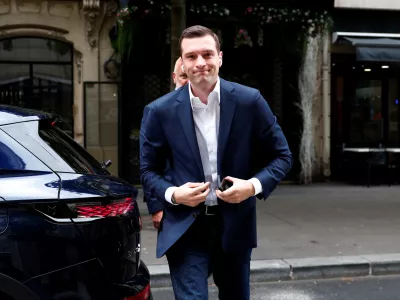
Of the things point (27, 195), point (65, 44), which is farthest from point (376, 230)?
point (65, 44)

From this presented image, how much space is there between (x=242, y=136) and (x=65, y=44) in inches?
405

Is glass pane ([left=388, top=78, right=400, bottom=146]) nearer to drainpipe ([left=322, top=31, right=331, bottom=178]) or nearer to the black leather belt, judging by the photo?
drainpipe ([left=322, top=31, right=331, bottom=178])

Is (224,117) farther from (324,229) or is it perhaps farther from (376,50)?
(376,50)

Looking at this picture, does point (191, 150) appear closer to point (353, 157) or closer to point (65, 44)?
point (65, 44)

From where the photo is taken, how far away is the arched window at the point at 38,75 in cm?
1202

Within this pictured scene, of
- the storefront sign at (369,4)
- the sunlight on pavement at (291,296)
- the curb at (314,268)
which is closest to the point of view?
the sunlight on pavement at (291,296)

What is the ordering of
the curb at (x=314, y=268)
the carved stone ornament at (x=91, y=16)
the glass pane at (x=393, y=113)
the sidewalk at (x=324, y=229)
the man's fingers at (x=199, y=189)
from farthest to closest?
the glass pane at (x=393, y=113)
the carved stone ornament at (x=91, y=16)
the sidewalk at (x=324, y=229)
the curb at (x=314, y=268)
the man's fingers at (x=199, y=189)

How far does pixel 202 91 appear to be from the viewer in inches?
110

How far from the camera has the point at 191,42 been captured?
8.91 feet

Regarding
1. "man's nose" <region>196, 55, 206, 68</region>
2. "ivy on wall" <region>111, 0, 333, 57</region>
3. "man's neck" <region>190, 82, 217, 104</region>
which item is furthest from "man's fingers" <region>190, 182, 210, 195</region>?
"ivy on wall" <region>111, 0, 333, 57</region>

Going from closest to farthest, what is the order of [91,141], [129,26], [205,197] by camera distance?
[205,197]
[129,26]
[91,141]

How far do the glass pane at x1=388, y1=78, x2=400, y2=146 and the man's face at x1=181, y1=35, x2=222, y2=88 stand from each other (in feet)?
41.2

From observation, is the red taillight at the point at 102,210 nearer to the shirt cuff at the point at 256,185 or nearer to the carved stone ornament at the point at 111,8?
the shirt cuff at the point at 256,185

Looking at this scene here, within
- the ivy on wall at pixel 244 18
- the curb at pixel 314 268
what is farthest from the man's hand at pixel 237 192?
the ivy on wall at pixel 244 18
